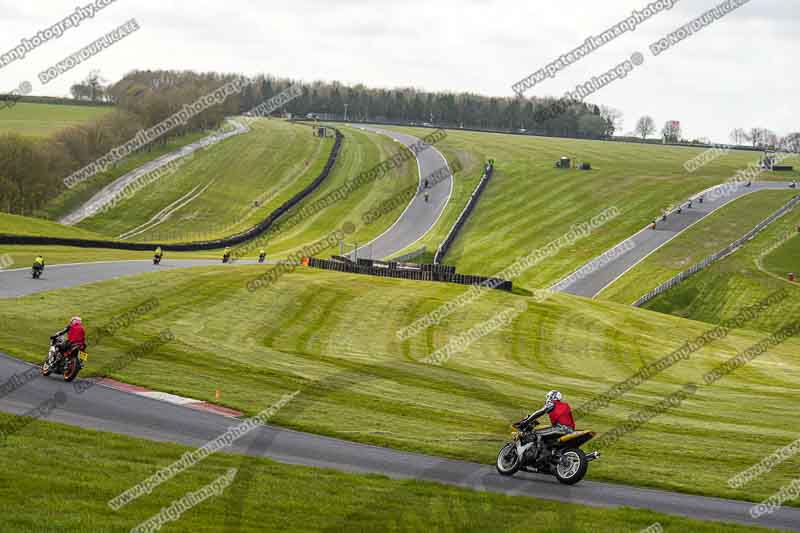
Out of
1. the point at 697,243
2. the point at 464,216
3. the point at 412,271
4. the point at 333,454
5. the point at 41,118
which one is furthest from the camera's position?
the point at 41,118

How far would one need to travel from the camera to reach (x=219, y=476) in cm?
1680

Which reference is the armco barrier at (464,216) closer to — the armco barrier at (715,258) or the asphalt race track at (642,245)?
the asphalt race track at (642,245)

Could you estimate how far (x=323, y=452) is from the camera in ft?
64.6

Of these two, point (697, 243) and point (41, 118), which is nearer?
point (697, 243)

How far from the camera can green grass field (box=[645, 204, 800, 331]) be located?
234ft

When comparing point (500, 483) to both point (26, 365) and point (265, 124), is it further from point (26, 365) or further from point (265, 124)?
point (265, 124)

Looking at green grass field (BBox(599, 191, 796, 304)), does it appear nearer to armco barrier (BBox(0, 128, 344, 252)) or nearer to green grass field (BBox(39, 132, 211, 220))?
armco barrier (BBox(0, 128, 344, 252))

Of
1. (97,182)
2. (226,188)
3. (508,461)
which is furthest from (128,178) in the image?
(508,461)

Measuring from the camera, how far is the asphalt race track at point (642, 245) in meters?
79.9

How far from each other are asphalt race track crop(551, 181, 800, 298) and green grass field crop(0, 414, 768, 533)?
61002 millimetres

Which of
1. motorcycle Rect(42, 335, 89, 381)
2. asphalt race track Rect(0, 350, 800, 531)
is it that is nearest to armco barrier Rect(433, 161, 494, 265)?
motorcycle Rect(42, 335, 89, 381)

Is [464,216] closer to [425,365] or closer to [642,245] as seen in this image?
[642,245]

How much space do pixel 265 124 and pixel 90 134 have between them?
60.5m

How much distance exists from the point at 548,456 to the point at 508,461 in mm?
844
